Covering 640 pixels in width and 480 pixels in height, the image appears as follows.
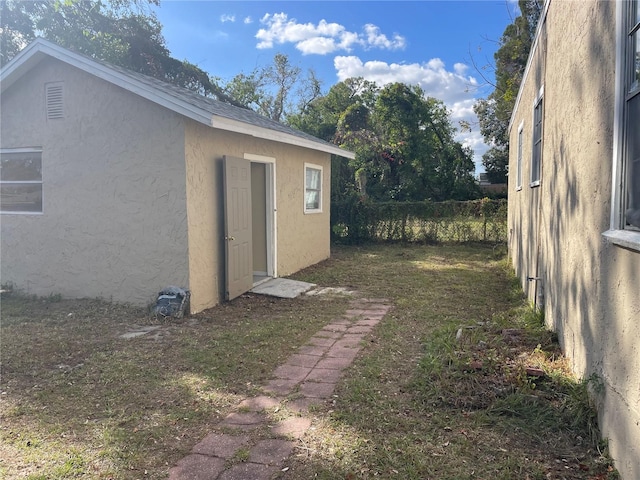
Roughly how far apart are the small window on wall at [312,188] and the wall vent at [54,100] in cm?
480

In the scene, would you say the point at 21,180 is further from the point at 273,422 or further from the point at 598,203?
the point at 598,203

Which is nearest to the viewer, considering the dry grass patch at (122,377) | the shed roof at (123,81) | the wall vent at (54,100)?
the dry grass patch at (122,377)

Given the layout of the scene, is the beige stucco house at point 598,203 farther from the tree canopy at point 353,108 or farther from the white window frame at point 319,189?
the tree canopy at point 353,108

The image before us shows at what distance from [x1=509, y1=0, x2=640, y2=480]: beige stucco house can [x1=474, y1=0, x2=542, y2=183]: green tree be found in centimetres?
1457

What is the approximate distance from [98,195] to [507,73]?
64.9 ft

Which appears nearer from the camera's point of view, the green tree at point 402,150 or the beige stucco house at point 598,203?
the beige stucco house at point 598,203

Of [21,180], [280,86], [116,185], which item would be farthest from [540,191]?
[280,86]

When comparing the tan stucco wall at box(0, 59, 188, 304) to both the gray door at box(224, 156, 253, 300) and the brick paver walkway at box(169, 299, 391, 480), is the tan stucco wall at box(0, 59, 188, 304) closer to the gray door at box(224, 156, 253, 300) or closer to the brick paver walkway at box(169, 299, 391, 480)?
the gray door at box(224, 156, 253, 300)

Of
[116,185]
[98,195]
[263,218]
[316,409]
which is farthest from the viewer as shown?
[263,218]

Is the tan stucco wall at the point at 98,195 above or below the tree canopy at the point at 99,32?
below

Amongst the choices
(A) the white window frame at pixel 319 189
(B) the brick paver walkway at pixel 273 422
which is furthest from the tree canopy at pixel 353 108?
(B) the brick paver walkway at pixel 273 422

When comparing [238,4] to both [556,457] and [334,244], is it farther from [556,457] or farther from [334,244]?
[556,457]

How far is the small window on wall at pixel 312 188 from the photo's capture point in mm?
10055

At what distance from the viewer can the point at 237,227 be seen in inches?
275
